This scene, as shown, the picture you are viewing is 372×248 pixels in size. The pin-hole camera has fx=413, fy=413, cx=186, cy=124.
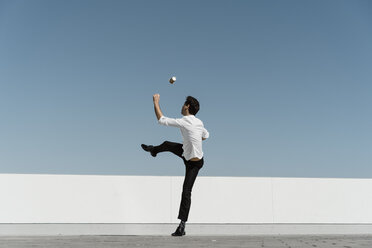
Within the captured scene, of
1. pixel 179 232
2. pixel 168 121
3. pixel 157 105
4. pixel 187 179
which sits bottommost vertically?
pixel 179 232

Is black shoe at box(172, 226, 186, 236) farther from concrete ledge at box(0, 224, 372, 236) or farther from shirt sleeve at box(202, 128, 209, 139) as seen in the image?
concrete ledge at box(0, 224, 372, 236)

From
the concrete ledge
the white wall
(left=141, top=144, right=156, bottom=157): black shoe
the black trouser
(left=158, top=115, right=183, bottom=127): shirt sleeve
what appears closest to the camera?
(left=158, top=115, right=183, bottom=127): shirt sleeve

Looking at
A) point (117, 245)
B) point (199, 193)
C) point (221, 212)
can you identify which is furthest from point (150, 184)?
point (117, 245)

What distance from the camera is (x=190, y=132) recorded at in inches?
176

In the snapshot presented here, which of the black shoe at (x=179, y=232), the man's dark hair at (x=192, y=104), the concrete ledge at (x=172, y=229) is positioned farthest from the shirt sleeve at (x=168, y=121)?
the concrete ledge at (x=172, y=229)

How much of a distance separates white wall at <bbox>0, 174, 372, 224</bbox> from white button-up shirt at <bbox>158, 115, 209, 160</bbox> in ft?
11.4

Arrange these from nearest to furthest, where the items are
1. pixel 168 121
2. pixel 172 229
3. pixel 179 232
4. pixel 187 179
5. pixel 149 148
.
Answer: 1. pixel 168 121
2. pixel 179 232
3. pixel 187 179
4. pixel 149 148
5. pixel 172 229

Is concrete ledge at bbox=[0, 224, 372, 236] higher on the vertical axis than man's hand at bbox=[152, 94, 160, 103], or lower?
lower

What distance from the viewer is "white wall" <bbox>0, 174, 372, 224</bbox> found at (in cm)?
780

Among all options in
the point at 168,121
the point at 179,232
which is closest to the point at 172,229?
the point at 179,232

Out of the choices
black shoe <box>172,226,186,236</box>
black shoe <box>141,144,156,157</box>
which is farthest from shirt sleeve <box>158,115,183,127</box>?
black shoe <box>172,226,186,236</box>

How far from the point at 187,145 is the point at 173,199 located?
3.64m

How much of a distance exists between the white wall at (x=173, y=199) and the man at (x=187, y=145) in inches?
131

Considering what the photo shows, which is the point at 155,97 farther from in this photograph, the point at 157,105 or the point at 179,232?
the point at 179,232
